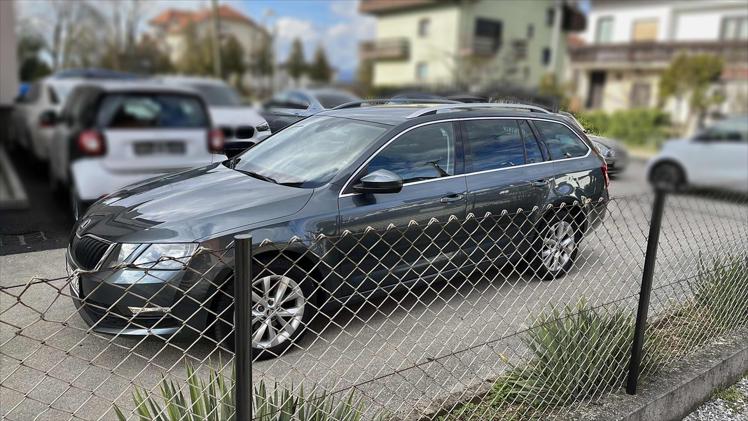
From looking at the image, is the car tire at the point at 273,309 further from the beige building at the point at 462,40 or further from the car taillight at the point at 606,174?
the beige building at the point at 462,40

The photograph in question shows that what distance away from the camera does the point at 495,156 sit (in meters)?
3.83

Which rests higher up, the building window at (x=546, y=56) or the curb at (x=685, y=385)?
Result: the building window at (x=546, y=56)

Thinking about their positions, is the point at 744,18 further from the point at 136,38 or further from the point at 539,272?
the point at 539,272

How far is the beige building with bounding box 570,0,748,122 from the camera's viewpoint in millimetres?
25125

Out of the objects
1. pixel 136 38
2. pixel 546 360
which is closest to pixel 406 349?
pixel 546 360

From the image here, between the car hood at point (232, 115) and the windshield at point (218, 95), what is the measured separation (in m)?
0.45

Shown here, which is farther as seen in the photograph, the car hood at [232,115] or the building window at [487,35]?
the building window at [487,35]

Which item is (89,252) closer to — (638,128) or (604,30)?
(638,128)

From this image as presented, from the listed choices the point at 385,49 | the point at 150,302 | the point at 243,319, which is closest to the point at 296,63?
the point at 385,49

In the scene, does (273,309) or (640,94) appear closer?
(273,309)

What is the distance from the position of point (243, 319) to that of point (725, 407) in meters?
2.71

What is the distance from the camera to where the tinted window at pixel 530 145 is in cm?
383

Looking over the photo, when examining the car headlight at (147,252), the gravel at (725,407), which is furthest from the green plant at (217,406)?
the gravel at (725,407)

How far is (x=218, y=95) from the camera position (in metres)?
11.5
